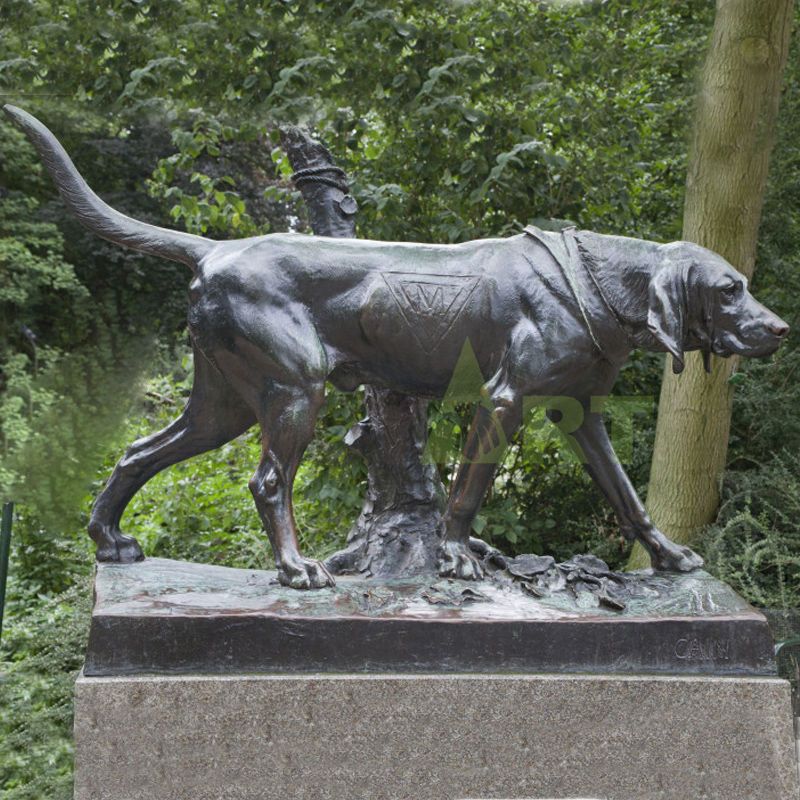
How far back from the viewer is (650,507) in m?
7.21

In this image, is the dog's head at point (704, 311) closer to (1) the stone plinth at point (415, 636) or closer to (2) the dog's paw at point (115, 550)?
(1) the stone plinth at point (415, 636)

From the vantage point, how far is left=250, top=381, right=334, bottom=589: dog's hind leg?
3.81 metres

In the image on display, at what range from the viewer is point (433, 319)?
12.9 feet

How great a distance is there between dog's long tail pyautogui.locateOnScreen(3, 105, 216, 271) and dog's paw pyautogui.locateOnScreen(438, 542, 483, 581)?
1329 millimetres

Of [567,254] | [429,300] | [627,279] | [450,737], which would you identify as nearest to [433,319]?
[429,300]

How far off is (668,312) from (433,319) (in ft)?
2.57

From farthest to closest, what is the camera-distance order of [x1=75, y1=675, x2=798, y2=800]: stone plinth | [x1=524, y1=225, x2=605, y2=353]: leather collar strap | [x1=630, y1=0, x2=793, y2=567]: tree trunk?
[x1=630, y1=0, x2=793, y2=567]: tree trunk
[x1=524, y1=225, x2=605, y2=353]: leather collar strap
[x1=75, y1=675, x2=798, y2=800]: stone plinth

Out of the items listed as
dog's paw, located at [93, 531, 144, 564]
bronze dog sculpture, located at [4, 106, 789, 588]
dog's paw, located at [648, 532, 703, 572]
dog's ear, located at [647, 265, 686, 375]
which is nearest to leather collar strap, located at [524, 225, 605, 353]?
bronze dog sculpture, located at [4, 106, 789, 588]

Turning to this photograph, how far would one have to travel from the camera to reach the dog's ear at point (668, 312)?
12.4 feet

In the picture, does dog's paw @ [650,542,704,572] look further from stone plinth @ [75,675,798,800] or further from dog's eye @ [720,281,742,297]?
dog's eye @ [720,281,742,297]

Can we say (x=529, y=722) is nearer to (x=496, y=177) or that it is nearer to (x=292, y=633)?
(x=292, y=633)

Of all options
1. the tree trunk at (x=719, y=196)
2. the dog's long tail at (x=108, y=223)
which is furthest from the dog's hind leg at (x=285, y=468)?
the tree trunk at (x=719, y=196)

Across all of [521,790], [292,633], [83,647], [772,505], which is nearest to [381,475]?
[292,633]

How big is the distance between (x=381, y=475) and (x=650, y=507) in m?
3.16
